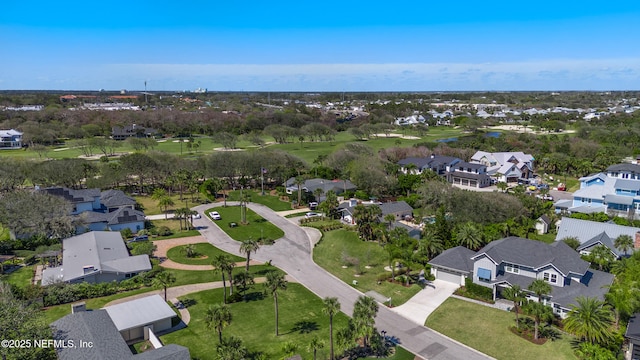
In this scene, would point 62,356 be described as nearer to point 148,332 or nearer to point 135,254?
point 148,332

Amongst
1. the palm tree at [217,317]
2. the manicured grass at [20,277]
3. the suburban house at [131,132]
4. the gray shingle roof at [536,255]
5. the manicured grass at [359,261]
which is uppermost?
the suburban house at [131,132]

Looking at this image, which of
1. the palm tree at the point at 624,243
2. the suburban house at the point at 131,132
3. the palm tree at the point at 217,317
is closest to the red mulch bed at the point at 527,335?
the palm tree at the point at 624,243

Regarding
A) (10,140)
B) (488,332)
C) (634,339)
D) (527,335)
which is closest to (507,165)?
(527,335)

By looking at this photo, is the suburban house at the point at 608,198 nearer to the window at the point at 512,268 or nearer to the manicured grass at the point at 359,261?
the window at the point at 512,268

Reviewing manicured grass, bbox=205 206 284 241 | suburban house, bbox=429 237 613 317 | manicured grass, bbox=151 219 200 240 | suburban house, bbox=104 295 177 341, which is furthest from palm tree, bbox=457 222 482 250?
manicured grass, bbox=151 219 200 240

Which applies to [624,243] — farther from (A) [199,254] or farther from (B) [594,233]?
(A) [199,254]

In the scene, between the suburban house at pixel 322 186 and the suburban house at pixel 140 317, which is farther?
the suburban house at pixel 322 186

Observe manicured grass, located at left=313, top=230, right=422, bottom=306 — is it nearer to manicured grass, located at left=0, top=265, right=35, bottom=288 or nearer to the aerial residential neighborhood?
the aerial residential neighborhood

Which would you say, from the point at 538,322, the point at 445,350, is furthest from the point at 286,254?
the point at 538,322
